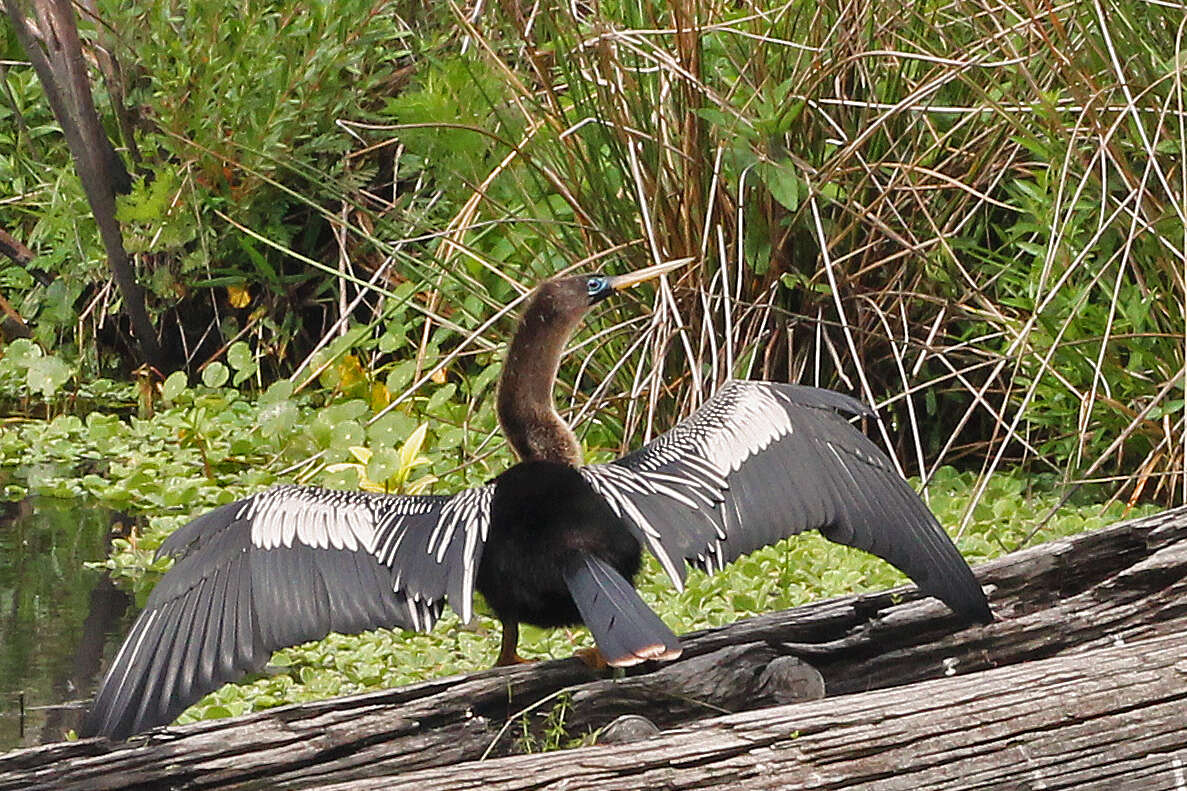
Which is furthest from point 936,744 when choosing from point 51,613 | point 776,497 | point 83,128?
point 83,128

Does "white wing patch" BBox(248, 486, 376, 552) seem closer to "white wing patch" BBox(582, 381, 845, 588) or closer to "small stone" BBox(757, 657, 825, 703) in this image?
"white wing patch" BBox(582, 381, 845, 588)

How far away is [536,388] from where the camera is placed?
302cm

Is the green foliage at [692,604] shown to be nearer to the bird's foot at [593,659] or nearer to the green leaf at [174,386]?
the bird's foot at [593,659]

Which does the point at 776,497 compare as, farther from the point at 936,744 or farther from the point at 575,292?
the point at 575,292

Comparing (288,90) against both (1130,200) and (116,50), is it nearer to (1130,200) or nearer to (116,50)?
(116,50)

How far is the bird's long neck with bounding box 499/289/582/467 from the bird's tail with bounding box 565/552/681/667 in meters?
0.44

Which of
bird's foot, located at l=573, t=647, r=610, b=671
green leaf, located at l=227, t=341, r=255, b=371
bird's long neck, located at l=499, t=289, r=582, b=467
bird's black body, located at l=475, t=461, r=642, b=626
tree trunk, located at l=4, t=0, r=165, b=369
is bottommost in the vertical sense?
bird's foot, located at l=573, t=647, r=610, b=671

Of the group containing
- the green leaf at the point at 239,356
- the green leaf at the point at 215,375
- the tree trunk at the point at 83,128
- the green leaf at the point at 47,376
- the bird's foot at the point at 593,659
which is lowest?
the bird's foot at the point at 593,659

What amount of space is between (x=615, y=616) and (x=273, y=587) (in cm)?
50

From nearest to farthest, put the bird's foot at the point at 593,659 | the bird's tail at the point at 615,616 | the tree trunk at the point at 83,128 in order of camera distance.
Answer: the bird's tail at the point at 615,616, the bird's foot at the point at 593,659, the tree trunk at the point at 83,128

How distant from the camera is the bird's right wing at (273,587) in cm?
235

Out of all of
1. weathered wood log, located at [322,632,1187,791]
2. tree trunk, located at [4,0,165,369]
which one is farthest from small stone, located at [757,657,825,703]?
tree trunk, located at [4,0,165,369]

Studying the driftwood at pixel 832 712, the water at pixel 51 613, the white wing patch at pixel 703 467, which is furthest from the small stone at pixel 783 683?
the water at pixel 51 613

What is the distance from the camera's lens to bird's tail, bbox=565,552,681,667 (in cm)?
229
